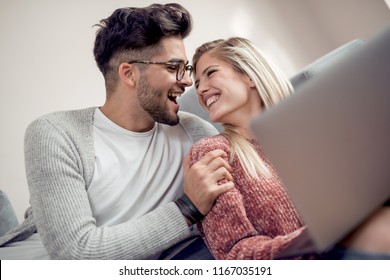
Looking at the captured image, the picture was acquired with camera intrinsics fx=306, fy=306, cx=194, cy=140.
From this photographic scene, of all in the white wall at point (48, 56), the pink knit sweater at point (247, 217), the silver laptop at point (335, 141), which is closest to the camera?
the silver laptop at point (335, 141)

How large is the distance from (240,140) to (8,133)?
2.54ft

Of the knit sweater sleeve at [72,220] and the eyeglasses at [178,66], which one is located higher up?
the eyeglasses at [178,66]

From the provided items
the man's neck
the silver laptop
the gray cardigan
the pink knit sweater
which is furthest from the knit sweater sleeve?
the silver laptop

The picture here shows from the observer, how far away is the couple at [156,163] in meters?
0.65

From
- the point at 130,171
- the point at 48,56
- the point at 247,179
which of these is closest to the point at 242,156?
the point at 247,179

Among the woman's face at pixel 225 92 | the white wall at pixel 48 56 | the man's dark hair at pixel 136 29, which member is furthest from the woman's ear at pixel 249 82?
the white wall at pixel 48 56

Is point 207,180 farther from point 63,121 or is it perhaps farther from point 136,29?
point 136,29

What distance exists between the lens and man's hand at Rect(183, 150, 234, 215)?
25.6 inches

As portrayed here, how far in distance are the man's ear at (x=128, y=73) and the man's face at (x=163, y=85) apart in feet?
0.09

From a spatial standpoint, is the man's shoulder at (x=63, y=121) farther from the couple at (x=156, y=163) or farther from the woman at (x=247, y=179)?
the woman at (x=247, y=179)

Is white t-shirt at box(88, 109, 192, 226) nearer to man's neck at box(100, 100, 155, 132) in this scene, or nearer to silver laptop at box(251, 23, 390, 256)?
man's neck at box(100, 100, 155, 132)

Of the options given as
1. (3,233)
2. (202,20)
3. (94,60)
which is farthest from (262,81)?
(3,233)

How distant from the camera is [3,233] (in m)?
1.08

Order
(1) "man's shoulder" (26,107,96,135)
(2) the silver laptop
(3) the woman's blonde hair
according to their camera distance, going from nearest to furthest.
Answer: (2) the silver laptop
(1) "man's shoulder" (26,107,96,135)
(3) the woman's blonde hair
